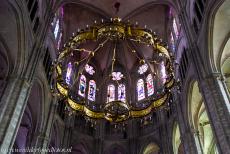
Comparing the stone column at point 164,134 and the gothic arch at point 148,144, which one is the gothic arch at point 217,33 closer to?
the stone column at point 164,134

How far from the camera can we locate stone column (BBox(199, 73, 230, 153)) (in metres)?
11.0

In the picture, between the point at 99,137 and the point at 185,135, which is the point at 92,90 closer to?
the point at 99,137

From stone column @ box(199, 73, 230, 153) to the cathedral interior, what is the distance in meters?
0.04

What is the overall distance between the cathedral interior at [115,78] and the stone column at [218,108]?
4 cm

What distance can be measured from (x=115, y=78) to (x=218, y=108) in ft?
21.8

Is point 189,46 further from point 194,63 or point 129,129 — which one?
point 129,129

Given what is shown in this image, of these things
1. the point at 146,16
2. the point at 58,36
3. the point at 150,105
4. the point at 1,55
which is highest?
the point at 146,16

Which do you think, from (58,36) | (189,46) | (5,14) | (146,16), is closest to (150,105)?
(189,46)

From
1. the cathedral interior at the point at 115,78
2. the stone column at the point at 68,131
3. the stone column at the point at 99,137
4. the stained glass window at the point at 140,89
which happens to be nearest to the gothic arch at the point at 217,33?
the cathedral interior at the point at 115,78

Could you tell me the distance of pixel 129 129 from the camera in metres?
22.8

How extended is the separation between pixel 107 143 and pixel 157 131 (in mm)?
4300

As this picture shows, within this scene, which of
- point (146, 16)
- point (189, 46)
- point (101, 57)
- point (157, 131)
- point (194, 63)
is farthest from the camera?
point (101, 57)

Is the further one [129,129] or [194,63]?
[129,129]

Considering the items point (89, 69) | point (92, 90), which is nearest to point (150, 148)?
point (92, 90)
